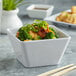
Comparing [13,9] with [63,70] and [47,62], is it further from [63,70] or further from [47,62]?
[63,70]

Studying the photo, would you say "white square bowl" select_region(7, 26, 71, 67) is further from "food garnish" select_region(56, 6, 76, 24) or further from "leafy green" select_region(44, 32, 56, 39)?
"food garnish" select_region(56, 6, 76, 24)

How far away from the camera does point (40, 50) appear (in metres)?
1.46

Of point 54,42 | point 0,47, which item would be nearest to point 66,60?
point 54,42

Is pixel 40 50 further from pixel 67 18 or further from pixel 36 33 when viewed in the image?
pixel 67 18

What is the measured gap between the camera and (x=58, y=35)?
1.58 meters

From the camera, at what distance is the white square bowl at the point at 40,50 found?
56.6 inches

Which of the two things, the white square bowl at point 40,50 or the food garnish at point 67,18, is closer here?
the white square bowl at point 40,50

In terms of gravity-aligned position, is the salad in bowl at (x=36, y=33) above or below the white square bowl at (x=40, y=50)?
above

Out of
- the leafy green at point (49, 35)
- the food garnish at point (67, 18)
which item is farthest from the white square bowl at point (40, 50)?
the food garnish at point (67, 18)

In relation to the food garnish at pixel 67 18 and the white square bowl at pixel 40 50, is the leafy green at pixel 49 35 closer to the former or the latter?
the white square bowl at pixel 40 50

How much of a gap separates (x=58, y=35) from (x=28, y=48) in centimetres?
21

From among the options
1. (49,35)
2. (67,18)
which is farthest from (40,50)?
(67,18)

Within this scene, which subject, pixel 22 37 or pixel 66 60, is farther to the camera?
pixel 66 60

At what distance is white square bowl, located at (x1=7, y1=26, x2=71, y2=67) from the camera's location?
1438 millimetres
